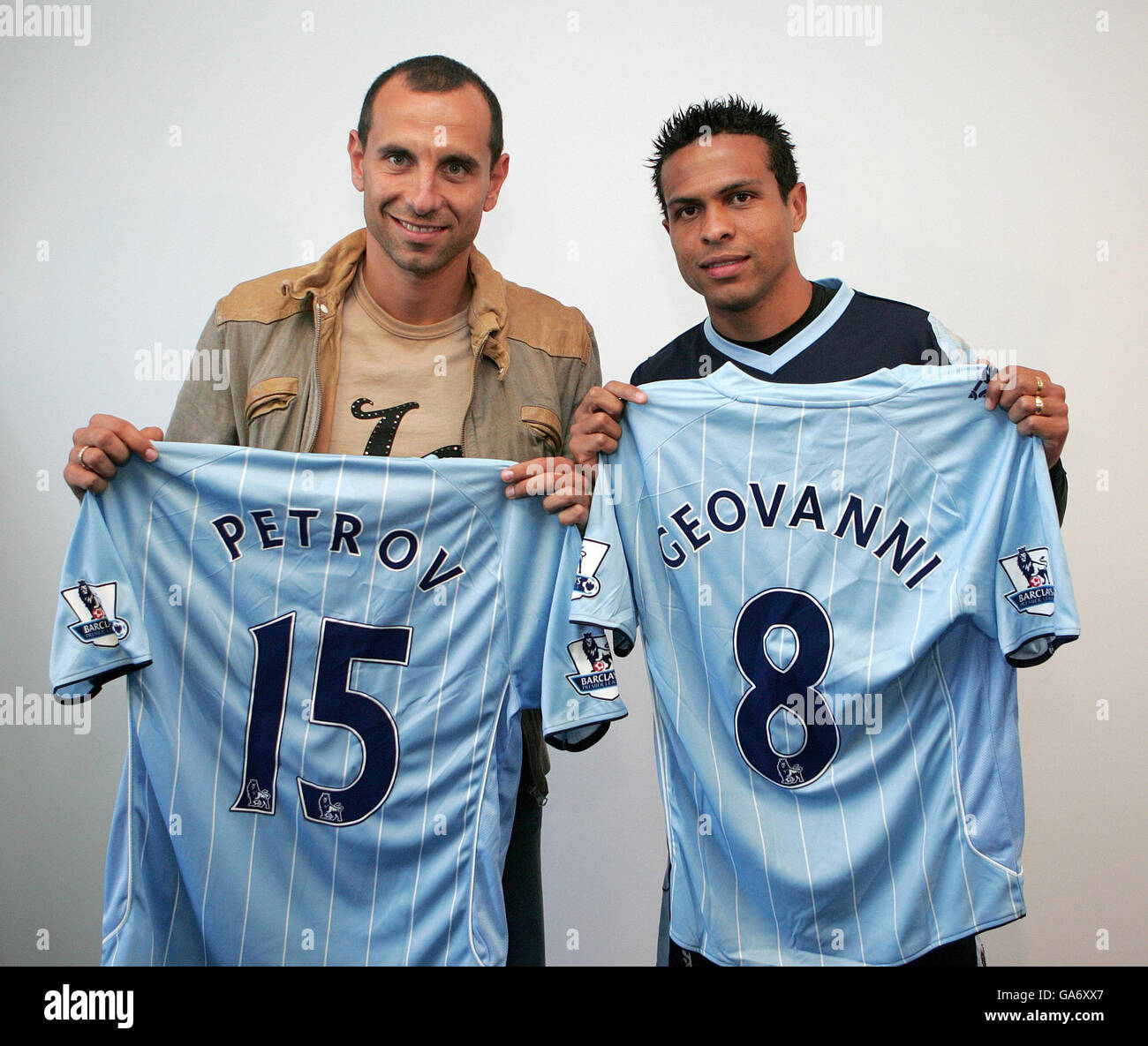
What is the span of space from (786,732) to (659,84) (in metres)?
1.89

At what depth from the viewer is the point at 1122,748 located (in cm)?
284

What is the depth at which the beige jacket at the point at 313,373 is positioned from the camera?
6.38 ft

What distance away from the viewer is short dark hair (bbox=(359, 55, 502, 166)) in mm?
1898

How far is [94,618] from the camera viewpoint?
5.56 feet

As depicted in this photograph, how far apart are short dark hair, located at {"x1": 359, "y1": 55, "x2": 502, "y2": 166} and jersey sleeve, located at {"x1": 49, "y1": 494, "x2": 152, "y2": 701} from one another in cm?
89

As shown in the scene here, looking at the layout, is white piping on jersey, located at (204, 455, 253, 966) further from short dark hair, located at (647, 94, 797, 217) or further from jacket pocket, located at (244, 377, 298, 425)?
short dark hair, located at (647, 94, 797, 217)

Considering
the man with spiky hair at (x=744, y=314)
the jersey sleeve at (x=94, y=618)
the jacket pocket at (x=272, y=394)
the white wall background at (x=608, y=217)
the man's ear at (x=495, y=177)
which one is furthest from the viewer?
the white wall background at (x=608, y=217)

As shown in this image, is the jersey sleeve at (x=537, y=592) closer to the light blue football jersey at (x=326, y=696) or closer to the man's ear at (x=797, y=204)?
the light blue football jersey at (x=326, y=696)

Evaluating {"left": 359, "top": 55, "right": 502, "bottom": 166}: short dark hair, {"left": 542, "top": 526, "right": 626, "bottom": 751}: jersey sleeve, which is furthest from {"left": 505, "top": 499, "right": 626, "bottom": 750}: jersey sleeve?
{"left": 359, "top": 55, "right": 502, "bottom": 166}: short dark hair

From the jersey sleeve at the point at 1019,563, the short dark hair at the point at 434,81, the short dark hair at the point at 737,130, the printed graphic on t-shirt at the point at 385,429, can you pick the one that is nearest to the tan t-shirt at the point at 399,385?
the printed graphic on t-shirt at the point at 385,429

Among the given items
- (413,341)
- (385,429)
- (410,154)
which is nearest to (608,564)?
(385,429)

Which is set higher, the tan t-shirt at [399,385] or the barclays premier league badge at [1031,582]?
the tan t-shirt at [399,385]
